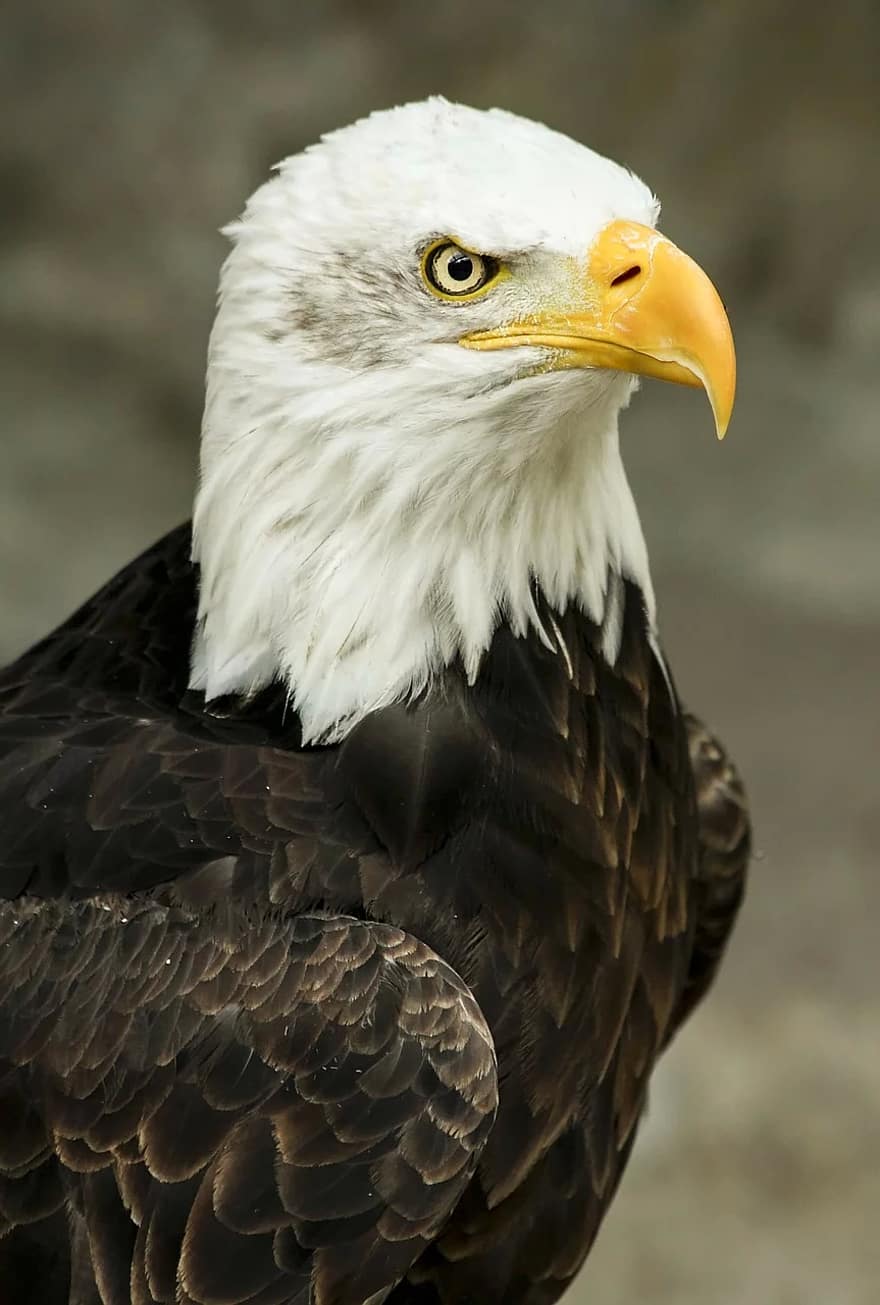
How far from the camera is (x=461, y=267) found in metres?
2.48

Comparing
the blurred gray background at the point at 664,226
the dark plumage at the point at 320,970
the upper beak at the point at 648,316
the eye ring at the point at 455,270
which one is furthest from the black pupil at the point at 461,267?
the blurred gray background at the point at 664,226

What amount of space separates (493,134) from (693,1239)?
339cm

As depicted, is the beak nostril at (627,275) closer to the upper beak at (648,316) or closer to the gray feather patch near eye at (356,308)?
the upper beak at (648,316)

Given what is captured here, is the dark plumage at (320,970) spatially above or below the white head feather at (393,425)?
below

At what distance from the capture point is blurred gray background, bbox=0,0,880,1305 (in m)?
7.51

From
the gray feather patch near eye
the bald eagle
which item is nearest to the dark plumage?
the bald eagle

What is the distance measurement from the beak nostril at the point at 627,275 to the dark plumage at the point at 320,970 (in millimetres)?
541

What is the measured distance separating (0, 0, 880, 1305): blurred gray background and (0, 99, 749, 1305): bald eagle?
3.89 metres

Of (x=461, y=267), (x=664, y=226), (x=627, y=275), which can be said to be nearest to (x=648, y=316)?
(x=627, y=275)

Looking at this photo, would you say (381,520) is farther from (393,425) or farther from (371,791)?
(371,791)

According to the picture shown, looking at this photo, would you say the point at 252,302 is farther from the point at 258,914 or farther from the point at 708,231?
the point at 708,231

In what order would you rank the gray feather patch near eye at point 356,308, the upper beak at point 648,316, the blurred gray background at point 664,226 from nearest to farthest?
the upper beak at point 648,316
the gray feather patch near eye at point 356,308
the blurred gray background at point 664,226

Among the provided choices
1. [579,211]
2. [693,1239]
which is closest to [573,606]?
[579,211]

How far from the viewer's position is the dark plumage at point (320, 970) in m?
2.50
